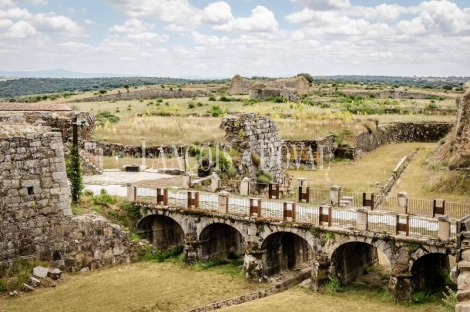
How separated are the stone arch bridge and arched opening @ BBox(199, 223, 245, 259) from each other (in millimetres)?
46

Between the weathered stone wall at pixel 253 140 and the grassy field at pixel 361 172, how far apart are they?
13.4ft

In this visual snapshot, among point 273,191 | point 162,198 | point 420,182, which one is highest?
point 162,198

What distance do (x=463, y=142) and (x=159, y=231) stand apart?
71.4 feet

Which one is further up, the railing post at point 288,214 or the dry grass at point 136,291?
the railing post at point 288,214

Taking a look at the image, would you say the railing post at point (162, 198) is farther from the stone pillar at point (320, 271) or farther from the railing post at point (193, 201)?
the stone pillar at point (320, 271)

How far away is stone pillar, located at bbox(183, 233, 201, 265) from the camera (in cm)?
2930

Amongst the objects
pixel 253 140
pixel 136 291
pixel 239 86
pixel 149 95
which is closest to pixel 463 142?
pixel 253 140

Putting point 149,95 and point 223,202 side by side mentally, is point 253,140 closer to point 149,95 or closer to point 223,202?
point 223,202

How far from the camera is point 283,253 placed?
2936cm

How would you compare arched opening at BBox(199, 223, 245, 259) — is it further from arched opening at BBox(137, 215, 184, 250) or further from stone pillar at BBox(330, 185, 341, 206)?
stone pillar at BBox(330, 185, 341, 206)

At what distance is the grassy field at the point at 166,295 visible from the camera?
932 inches

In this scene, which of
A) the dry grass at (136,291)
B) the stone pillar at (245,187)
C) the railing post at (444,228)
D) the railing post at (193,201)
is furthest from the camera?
the stone pillar at (245,187)

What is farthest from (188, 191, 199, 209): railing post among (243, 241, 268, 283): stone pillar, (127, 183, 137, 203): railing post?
(243, 241, 268, 283): stone pillar

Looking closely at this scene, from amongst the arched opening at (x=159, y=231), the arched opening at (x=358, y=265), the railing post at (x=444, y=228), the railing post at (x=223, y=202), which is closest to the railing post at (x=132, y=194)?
the arched opening at (x=159, y=231)
